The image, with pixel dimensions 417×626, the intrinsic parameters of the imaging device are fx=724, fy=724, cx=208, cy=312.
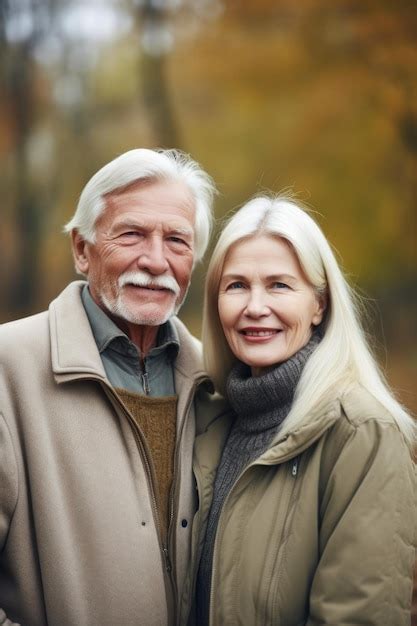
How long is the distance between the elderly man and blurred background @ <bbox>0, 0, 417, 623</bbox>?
7021mm

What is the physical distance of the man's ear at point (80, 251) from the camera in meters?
2.80

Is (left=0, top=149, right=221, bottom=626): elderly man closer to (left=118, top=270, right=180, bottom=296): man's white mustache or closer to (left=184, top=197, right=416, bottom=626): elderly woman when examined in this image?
(left=118, top=270, right=180, bottom=296): man's white mustache

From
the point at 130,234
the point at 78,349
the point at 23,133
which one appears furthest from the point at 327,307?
the point at 23,133

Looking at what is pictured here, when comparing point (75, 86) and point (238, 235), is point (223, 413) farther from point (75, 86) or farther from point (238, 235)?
point (75, 86)

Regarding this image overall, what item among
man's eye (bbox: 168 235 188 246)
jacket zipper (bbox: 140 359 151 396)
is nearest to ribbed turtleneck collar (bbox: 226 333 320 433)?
jacket zipper (bbox: 140 359 151 396)

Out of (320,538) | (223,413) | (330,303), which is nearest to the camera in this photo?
(320,538)

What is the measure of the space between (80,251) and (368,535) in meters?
1.51

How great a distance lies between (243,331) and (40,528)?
93 cm

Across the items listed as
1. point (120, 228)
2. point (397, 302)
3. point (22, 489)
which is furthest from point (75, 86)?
point (22, 489)

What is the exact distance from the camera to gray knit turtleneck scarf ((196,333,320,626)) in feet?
7.86

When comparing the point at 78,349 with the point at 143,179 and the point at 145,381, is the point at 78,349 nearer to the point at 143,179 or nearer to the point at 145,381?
the point at 145,381

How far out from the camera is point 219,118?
9883 mm

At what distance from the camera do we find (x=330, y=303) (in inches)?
98.7

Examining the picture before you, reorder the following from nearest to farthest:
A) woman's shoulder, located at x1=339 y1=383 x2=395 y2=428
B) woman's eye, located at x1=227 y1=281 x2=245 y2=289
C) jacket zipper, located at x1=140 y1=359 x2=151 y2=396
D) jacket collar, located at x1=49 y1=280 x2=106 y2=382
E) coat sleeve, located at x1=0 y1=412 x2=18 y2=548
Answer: woman's shoulder, located at x1=339 y1=383 x2=395 y2=428, coat sleeve, located at x1=0 y1=412 x2=18 y2=548, jacket collar, located at x1=49 y1=280 x2=106 y2=382, woman's eye, located at x1=227 y1=281 x2=245 y2=289, jacket zipper, located at x1=140 y1=359 x2=151 y2=396
